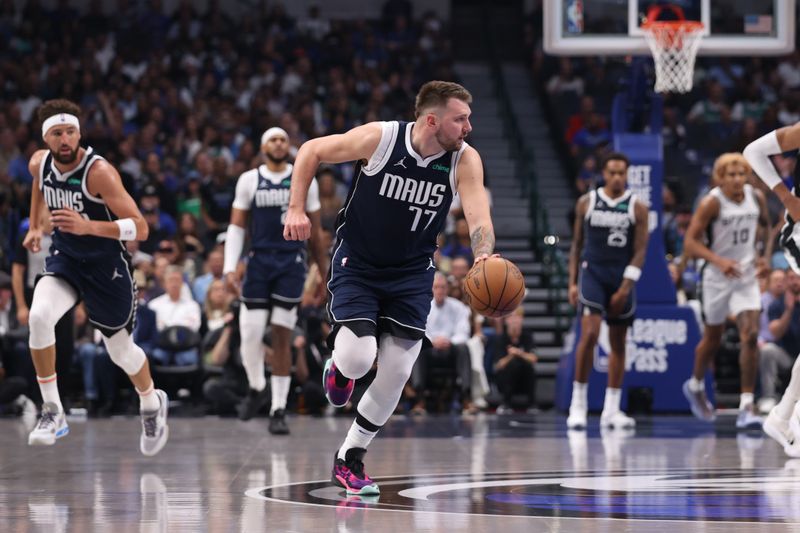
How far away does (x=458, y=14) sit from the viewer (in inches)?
993

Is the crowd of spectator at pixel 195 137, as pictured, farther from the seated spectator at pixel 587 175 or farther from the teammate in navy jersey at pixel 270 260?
the seated spectator at pixel 587 175

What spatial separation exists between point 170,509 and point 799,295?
30.8 feet

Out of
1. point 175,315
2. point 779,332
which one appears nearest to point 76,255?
point 175,315

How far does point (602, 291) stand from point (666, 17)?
2.93 metres

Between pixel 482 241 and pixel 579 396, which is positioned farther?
pixel 579 396

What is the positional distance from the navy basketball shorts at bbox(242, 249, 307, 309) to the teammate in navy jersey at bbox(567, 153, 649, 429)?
2.64 meters

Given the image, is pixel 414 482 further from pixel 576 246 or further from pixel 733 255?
pixel 733 255

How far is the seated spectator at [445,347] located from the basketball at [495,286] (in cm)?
759


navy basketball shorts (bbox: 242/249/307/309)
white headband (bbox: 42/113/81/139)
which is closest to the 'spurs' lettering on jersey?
navy basketball shorts (bbox: 242/249/307/309)

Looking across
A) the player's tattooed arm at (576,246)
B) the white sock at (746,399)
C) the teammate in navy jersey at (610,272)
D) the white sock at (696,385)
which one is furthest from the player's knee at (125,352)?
the white sock at (696,385)

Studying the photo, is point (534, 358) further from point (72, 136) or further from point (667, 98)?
point (667, 98)

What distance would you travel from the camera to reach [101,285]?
823cm

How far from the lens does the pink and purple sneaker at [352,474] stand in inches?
255

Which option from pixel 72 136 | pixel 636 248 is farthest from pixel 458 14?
pixel 72 136
